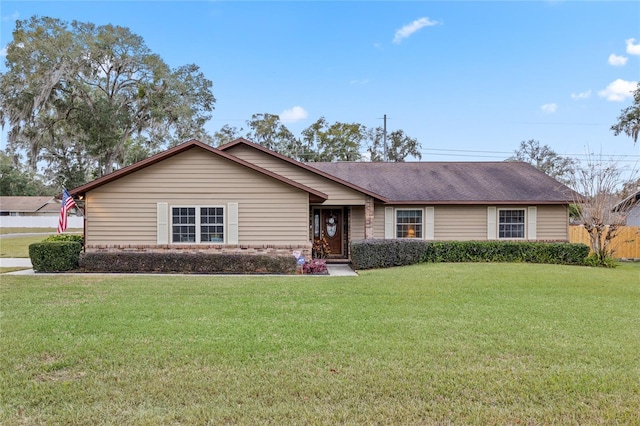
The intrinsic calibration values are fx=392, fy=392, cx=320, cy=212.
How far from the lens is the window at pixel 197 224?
40.8ft

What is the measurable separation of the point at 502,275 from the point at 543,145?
143 ft

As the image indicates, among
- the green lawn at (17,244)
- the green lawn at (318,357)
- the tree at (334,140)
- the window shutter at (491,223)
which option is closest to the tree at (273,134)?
the tree at (334,140)

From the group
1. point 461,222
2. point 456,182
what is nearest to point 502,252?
point 461,222

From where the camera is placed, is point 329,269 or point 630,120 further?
→ point 630,120

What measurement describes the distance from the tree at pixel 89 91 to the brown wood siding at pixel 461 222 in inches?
744

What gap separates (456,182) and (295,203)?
27.2 feet

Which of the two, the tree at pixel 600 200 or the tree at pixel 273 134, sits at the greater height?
the tree at pixel 273 134

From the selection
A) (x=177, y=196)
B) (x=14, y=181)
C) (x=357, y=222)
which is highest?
(x=14, y=181)

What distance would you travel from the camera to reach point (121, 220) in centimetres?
1235

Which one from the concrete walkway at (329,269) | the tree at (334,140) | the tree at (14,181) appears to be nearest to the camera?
the concrete walkway at (329,269)

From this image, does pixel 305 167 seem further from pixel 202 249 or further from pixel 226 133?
pixel 226 133

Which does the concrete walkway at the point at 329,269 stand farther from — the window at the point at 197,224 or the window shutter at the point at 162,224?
the window at the point at 197,224

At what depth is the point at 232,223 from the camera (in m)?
12.4

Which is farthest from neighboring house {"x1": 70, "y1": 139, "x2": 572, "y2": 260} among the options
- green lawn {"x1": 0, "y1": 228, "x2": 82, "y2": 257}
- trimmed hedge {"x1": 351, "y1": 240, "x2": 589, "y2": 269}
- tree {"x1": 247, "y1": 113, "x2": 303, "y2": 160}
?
tree {"x1": 247, "y1": 113, "x2": 303, "y2": 160}
